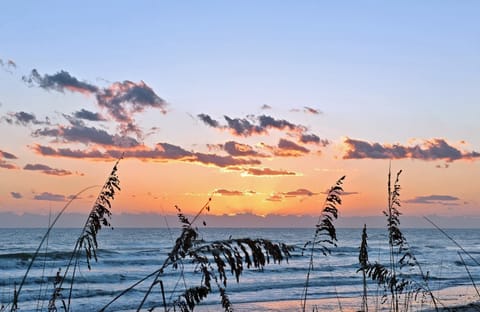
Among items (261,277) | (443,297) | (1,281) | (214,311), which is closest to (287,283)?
(261,277)

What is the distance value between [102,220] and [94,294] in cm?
2523

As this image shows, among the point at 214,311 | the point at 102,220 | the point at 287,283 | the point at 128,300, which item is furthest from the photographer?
the point at 287,283

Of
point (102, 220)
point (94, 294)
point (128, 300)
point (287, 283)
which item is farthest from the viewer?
point (287, 283)

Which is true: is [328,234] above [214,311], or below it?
above

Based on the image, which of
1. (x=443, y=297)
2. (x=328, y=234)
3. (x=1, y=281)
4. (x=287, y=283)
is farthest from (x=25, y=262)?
(x=328, y=234)

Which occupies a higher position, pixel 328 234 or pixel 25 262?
pixel 328 234

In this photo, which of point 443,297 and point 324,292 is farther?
point 324,292

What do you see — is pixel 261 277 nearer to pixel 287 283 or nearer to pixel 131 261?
pixel 287 283

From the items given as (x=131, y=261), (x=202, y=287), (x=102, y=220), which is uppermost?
(x=102, y=220)

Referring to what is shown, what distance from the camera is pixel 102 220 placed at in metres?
3.79

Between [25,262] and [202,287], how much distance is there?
44256 millimetres

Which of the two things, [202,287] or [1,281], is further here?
[1,281]

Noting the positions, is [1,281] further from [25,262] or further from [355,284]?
[355,284]

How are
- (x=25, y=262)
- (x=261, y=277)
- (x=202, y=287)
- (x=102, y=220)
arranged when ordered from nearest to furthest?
(x=202, y=287)
(x=102, y=220)
(x=261, y=277)
(x=25, y=262)
